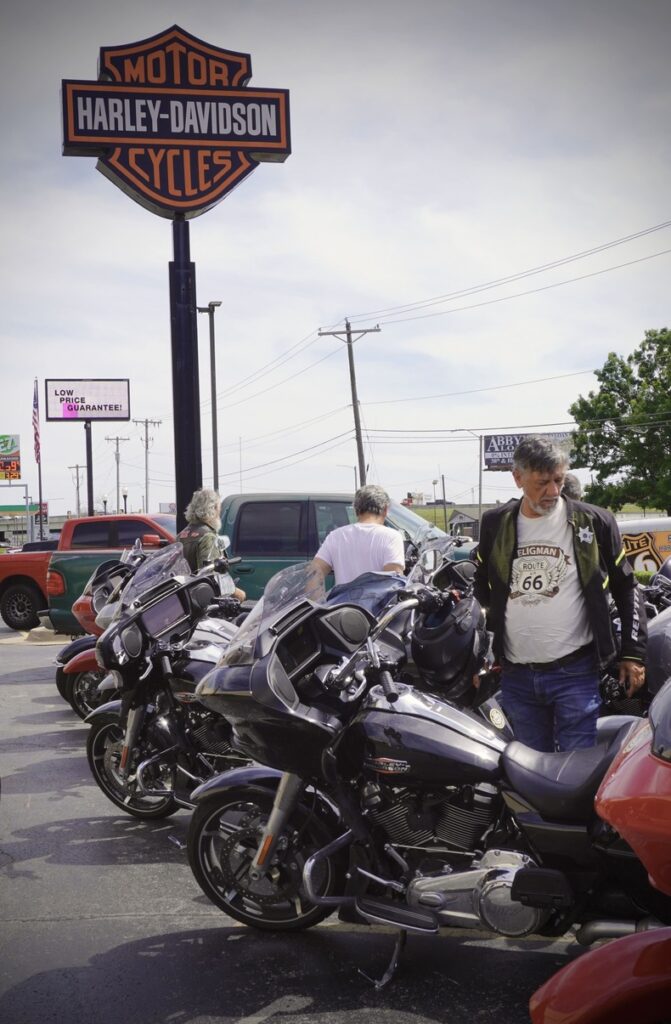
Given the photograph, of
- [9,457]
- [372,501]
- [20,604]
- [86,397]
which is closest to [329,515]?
[372,501]

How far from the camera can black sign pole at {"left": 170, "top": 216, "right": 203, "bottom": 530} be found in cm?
1208

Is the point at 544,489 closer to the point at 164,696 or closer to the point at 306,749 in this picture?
the point at 306,749

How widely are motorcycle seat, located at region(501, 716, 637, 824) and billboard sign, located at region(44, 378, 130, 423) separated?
169 feet

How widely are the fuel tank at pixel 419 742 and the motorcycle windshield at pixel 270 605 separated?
0.50 m

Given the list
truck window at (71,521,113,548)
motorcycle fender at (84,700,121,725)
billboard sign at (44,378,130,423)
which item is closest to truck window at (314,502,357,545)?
truck window at (71,521,113,548)

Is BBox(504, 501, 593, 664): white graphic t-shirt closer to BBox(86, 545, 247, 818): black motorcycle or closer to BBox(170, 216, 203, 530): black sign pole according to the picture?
BBox(86, 545, 247, 818): black motorcycle

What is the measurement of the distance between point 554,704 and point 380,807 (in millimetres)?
1006

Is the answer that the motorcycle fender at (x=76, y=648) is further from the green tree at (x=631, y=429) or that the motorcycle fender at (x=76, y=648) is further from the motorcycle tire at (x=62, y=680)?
the green tree at (x=631, y=429)

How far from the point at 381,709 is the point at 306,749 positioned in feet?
1.05

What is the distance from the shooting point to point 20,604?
691 inches

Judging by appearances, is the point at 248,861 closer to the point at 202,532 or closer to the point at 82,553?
the point at 202,532

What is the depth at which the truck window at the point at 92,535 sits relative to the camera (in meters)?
15.4

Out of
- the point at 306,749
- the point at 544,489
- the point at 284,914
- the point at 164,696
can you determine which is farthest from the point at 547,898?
the point at 164,696

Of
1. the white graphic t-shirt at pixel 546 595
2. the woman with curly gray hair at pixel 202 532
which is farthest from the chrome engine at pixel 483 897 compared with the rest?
the woman with curly gray hair at pixel 202 532
